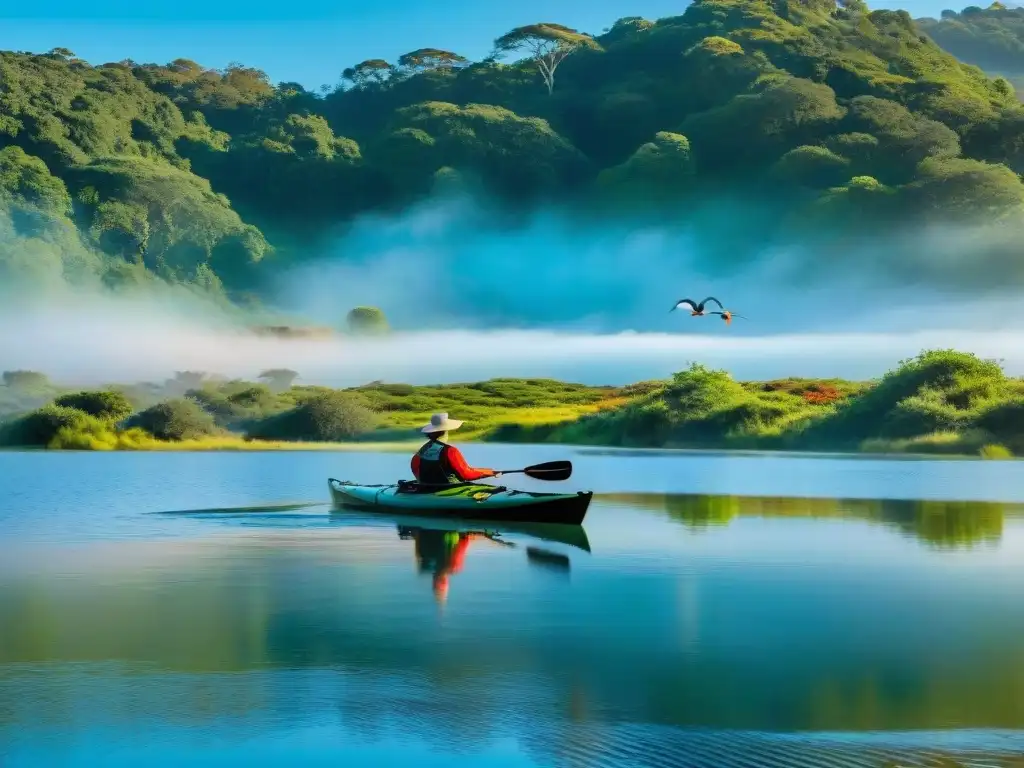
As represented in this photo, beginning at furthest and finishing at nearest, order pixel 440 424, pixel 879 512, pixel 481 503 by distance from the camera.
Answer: pixel 879 512 < pixel 440 424 < pixel 481 503

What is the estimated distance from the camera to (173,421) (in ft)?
241

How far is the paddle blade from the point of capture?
23.6 m

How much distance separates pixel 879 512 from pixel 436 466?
9068 mm

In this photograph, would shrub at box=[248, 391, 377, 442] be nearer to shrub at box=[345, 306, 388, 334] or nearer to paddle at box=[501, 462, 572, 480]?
shrub at box=[345, 306, 388, 334]

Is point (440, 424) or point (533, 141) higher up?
point (533, 141)

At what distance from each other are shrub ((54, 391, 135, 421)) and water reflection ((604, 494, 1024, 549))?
155 feet

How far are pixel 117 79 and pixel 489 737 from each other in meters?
93.7

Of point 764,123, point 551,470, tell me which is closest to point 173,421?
point 764,123

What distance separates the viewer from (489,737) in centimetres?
860

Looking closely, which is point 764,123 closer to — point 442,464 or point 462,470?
point 442,464

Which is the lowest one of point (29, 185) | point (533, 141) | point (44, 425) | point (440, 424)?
point (44, 425)

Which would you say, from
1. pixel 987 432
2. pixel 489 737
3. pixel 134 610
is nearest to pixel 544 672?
pixel 489 737

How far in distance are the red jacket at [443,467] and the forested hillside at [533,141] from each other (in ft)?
199

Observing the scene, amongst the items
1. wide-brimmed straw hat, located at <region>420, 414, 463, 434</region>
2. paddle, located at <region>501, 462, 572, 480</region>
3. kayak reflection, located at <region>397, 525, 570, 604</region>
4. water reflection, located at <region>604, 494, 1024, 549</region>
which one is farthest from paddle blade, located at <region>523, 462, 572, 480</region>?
water reflection, located at <region>604, 494, 1024, 549</region>
